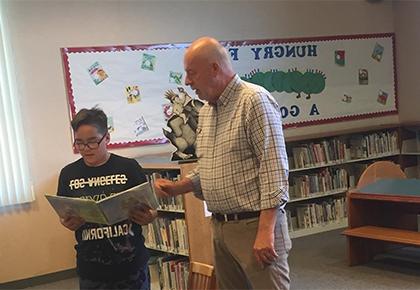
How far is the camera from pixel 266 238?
80.6 inches

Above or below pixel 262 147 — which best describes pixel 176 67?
above

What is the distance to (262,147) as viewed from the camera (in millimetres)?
2096

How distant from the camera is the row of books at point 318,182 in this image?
5836 mm

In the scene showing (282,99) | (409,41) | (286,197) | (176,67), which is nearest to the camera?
(286,197)

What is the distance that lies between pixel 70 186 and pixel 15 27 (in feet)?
9.93

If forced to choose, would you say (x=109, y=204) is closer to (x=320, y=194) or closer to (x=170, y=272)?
(x=170, y=272)

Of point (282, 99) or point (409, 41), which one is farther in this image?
point (409, 41)

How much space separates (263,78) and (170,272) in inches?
105

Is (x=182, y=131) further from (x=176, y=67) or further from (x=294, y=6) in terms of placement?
(x=294, y=6)

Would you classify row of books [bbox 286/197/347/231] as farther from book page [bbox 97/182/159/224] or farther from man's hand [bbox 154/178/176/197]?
book page [bbox 97/182/159/224]

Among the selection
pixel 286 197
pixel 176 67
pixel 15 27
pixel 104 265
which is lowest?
pixel 104 265

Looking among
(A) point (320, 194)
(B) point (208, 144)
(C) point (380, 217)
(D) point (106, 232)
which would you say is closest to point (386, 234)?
(C) point (380, 217)

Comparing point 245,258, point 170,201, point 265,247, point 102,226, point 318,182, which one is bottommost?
point 318,182

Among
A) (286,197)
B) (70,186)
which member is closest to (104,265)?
(70,186)
